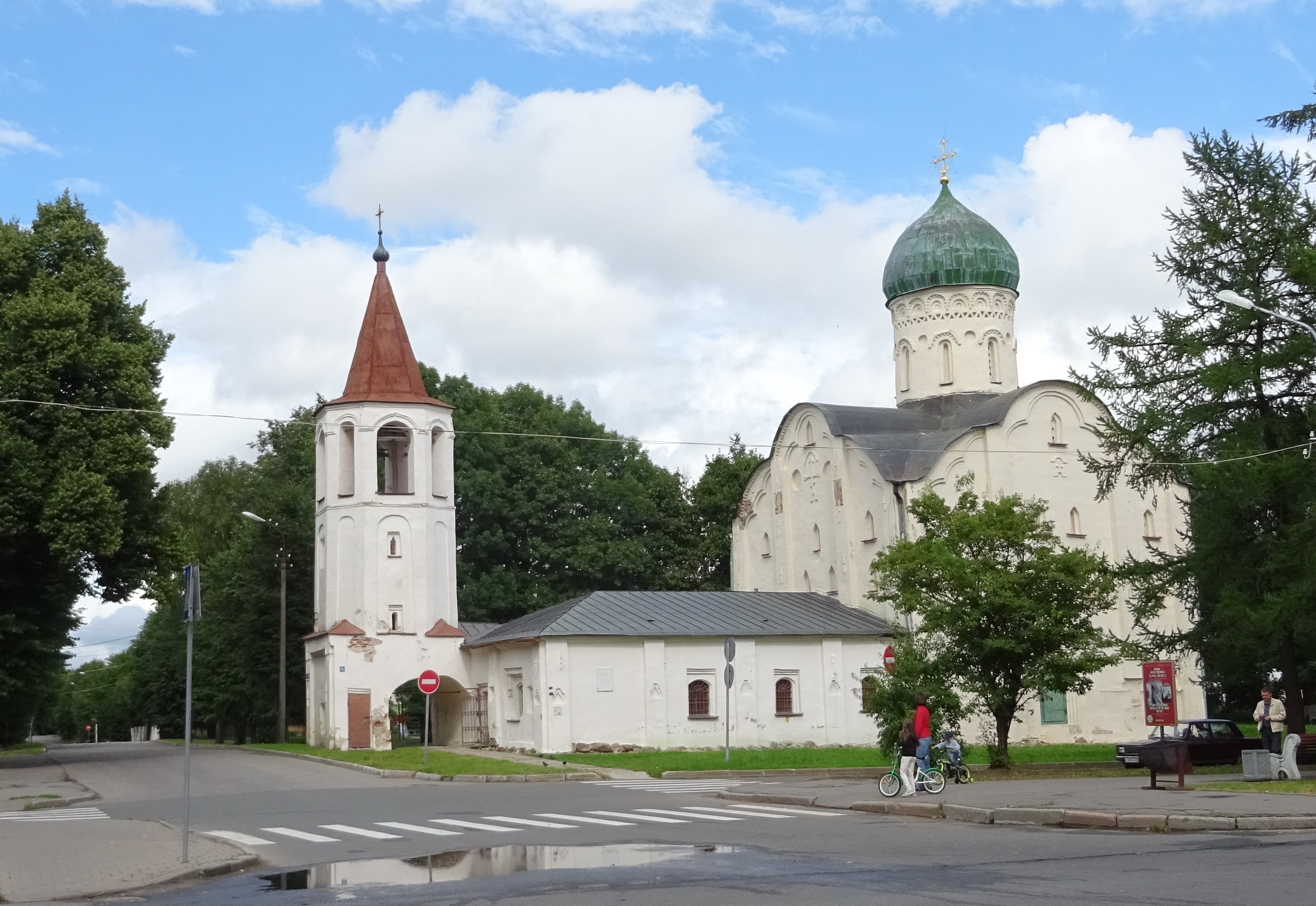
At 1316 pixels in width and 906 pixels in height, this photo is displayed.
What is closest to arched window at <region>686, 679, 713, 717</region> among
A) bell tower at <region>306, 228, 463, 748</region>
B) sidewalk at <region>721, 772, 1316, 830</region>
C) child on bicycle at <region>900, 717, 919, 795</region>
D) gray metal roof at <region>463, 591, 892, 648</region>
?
gray metal roof at <region>463, 591, 892, 648</region>

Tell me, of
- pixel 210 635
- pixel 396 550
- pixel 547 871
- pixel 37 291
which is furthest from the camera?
pixel 210 635

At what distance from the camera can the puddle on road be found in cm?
1165

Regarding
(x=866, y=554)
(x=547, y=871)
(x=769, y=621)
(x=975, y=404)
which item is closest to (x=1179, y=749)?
(x=547, y=871)

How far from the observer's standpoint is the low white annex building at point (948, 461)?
42.4 m

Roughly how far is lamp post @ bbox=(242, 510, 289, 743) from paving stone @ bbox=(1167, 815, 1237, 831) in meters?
35.1

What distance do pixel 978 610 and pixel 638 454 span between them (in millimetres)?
37720

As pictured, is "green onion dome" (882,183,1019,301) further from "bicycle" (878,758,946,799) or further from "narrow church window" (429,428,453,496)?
"bicycle" (878,758,946,799)

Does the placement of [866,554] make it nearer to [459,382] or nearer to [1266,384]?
[1266,384]

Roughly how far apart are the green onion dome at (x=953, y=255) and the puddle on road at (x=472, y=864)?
3567 cm

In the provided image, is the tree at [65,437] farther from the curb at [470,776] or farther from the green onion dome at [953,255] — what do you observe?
the green onion dome at [953,255]

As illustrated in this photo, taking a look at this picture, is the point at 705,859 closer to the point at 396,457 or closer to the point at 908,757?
the point at 908,757

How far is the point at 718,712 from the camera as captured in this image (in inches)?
1535

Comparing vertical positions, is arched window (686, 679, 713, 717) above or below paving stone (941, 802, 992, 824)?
above

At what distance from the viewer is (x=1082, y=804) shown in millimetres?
16766
